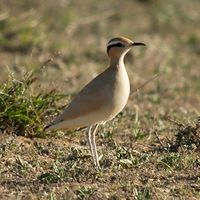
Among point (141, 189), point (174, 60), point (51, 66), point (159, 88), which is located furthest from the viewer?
point (174, 60)

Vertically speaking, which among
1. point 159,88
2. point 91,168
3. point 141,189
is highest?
point 159,88

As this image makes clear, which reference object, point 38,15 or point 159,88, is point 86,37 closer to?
point 38,15

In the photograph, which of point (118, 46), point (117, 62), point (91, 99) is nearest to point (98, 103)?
point (91, 99)

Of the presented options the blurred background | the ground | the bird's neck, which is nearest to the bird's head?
the bird's neck

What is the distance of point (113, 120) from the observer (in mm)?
7770

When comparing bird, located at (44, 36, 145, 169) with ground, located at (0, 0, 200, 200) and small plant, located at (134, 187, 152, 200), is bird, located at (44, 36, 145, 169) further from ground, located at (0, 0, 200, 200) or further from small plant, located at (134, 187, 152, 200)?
small plant, located at (134, 187, 152, 200)

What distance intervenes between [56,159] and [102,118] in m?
0.57

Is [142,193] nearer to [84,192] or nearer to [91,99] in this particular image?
[84,192]

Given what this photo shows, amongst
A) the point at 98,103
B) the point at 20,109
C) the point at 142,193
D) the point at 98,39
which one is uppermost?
the point at 98,39

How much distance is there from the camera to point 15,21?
37.4 feet

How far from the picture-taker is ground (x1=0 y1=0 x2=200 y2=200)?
5.66 meters

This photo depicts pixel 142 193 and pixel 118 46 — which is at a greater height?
pixel 118 46

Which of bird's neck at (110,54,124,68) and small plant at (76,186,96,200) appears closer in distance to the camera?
small plant at (76,186,96,200)

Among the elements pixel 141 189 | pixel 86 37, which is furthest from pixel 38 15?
pixel 141 189
